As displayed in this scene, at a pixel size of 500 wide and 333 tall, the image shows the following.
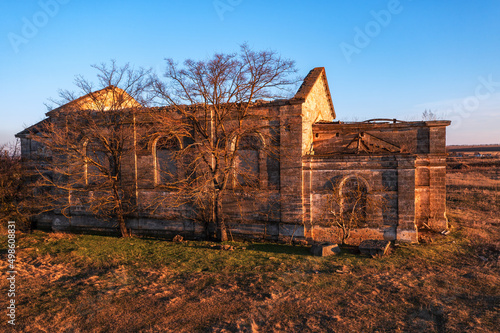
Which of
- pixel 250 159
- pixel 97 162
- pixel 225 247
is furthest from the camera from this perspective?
pixel 97 162

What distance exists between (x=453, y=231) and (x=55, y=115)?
2186cm

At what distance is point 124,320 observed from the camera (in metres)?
7.41

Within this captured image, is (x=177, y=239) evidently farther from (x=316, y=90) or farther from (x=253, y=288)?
(x=316, y=90)

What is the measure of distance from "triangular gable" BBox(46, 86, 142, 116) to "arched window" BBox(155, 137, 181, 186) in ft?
7.53

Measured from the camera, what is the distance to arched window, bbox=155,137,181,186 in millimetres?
16062

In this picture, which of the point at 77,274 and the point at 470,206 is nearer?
the point at 77,274

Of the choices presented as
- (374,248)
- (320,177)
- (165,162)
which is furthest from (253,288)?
(165,162)

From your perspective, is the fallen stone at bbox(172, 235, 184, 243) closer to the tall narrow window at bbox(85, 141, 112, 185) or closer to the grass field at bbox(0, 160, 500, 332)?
the grass field at bbox(0, 160, 500, 332)

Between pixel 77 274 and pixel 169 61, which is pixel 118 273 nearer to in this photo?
pixel 77 274

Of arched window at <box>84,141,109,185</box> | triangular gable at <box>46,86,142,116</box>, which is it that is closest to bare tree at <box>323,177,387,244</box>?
triangular gable at <box>46,86,142,116</box>

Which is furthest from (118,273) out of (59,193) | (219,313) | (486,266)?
(486,266)

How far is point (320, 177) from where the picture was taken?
1444 centimetres

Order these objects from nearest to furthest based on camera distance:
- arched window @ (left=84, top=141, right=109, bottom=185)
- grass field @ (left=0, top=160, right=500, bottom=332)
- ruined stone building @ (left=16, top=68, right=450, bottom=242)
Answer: grass field @ (left=0, top=160, right=500, bottom=332)
ruined stone building @ (left=16, top=68, right=450, bottom=242)
arched window @ (left=84, top=141, right=109, bottom=185)

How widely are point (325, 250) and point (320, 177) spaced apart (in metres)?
3.60
